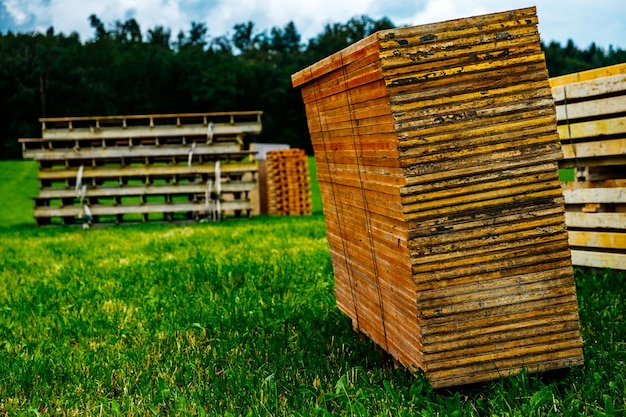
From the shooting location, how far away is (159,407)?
12.2ft

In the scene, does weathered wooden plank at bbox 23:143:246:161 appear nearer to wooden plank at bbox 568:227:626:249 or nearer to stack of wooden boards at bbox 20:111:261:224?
stack of wooden boards at bbox 20:111:261:224

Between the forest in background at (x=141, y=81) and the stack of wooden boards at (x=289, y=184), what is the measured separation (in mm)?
40146

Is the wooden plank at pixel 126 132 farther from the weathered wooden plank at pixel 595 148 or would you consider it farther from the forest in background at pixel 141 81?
the forest in background at pixel 141 81

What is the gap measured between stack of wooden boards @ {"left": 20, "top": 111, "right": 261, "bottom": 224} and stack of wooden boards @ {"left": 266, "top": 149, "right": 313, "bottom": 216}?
1912mm

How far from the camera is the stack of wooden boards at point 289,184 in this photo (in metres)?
19.8

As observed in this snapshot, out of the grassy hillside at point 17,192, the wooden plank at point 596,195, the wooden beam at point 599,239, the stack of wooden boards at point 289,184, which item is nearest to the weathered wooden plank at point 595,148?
the wooden plank at point 596,195

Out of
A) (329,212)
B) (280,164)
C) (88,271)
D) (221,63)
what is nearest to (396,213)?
(329,212)

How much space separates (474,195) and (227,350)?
214 cm

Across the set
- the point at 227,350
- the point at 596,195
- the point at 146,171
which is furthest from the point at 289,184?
the point at 227,350

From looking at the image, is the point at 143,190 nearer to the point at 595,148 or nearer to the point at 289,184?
the point at 289,184

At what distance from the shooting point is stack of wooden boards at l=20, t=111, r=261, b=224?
683 inches

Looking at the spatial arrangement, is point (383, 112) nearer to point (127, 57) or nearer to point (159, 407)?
point (159, 407)

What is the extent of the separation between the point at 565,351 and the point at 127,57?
69135 mm

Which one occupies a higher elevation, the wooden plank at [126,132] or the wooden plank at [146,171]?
the wooden plank at [126,132]
